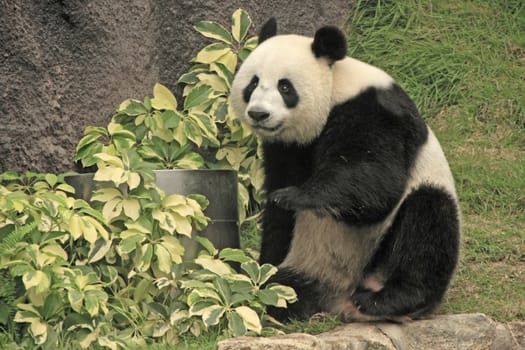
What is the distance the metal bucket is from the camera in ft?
18.9

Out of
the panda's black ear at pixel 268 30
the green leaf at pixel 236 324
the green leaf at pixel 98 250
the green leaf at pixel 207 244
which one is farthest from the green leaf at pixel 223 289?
the panda's black ear at pixel 268 30

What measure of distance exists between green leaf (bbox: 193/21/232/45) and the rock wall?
285 mm

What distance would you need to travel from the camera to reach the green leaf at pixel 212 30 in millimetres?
6746

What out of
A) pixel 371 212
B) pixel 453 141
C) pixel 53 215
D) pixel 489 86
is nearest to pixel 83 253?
pixel 53 215

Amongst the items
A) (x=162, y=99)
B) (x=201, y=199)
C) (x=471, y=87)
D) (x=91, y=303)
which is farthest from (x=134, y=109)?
(x=471, y=87)

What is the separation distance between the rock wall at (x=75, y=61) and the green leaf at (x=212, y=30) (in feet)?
0.93

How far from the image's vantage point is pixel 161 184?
5832 mm

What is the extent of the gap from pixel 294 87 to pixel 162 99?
1305 millimetres

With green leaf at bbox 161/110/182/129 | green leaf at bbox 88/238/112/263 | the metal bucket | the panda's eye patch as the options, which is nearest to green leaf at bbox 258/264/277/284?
the metal bucket

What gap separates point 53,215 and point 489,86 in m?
4.06

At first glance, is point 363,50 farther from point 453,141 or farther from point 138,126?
point 138,126

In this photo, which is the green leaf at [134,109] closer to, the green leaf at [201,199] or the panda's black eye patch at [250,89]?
the green leaf at [201,199]

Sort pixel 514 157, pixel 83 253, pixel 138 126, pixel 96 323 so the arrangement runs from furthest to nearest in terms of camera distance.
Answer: pixel 514 157, pixel 138 126, pixel 83 253, pixel 96 323

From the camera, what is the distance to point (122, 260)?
554 centimetres
